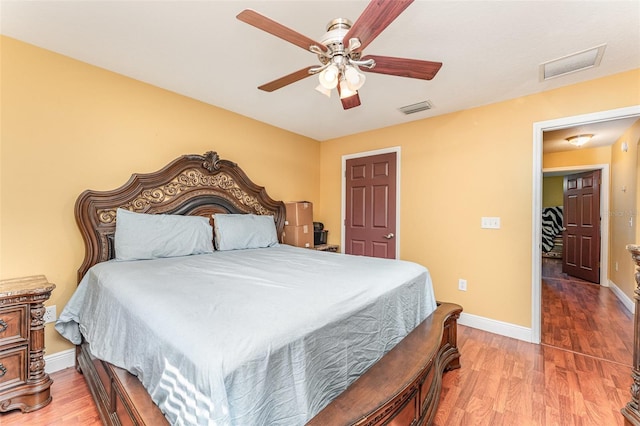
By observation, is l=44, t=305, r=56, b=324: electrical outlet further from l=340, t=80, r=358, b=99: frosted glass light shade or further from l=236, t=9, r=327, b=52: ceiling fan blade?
l=340, t=80, r=358, b=99: frosted glass light shade

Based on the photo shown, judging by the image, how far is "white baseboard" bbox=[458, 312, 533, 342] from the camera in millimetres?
2717

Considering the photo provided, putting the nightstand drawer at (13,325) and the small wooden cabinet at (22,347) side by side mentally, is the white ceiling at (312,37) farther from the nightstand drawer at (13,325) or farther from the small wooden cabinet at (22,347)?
the nightstand drawer at (13,325)

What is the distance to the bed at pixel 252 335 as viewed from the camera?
896mm

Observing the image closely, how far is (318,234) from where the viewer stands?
4250mm

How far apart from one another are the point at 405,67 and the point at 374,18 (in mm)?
475

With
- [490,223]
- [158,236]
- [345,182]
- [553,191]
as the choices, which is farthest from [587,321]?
[553,191]

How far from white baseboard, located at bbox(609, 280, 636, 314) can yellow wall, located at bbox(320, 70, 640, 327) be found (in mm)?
1837

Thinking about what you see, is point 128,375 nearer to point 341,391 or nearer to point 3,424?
point 341,391

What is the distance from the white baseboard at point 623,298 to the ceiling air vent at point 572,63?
2.94 m

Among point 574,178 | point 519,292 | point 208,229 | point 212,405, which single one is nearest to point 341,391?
point 212,405

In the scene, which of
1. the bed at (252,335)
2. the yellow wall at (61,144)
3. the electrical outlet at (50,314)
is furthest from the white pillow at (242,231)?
the electrical outlet at (50,314)

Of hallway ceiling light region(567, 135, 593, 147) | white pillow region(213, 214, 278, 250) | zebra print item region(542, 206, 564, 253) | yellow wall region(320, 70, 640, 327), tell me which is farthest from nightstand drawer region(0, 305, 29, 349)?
zebra print item region(542, 206, 564, 253)

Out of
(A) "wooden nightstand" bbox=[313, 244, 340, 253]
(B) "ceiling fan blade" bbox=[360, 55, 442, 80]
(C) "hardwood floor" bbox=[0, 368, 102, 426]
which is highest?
(B) "ceiling fan blade" bbox=[360, 55, 442, 80]

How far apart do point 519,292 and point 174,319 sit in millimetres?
3150
